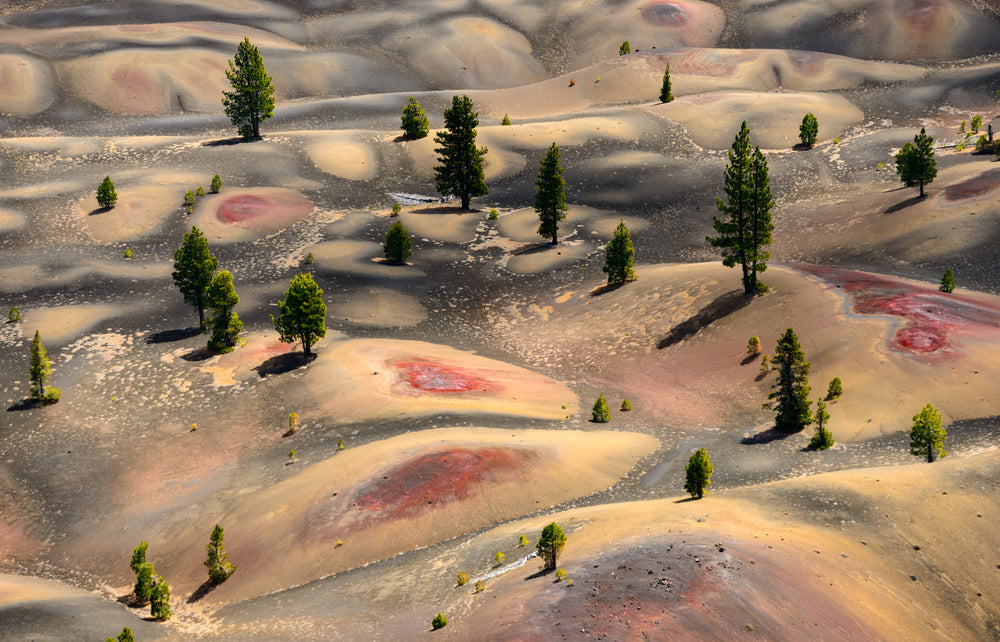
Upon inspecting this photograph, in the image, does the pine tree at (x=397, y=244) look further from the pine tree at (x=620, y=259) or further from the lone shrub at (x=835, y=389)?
the lone shrub at (x=835, y=389)

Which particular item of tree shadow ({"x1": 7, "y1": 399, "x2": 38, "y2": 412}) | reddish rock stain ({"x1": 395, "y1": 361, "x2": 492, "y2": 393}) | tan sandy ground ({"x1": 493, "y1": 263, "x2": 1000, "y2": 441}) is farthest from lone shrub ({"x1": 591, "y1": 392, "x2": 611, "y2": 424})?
tree shadow ({"x1": 7, "y1": 399, "x2": 38, "y2": 412})

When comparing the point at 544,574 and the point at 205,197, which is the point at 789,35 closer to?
the point at 205,197

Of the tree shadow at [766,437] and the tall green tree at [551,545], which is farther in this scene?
the tree shadow at [766,437]

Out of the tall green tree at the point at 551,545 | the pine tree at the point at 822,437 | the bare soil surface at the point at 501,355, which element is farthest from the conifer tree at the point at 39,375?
the pine tree at the point at 822,437

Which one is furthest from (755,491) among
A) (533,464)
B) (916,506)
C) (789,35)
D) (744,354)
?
(789,35)

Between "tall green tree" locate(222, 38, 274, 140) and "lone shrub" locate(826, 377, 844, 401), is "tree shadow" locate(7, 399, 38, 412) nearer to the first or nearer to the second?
"lone shrub" locate(826, 377, 844, 401)

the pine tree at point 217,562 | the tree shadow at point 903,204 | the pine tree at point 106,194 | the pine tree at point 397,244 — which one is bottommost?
the pine tree at point 217,562
